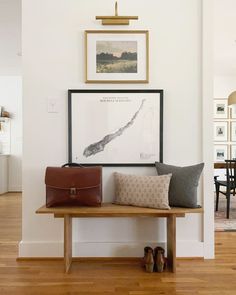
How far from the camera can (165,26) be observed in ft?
8.05

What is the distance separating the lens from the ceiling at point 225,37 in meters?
3.25

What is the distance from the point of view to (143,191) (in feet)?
7.22

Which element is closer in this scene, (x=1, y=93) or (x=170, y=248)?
(x=170, y=248)

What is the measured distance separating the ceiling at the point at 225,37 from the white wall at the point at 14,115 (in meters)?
4.18

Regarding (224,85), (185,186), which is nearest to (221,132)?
(224,85)

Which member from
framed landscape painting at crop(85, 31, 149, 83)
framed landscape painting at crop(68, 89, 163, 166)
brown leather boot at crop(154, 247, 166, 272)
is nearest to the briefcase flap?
framed landscape painting at crop(68, 89, 163, 166)

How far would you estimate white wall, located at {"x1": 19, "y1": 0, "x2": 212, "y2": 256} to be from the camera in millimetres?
2432

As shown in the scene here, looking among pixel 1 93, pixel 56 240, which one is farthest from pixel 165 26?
pixel 1 93

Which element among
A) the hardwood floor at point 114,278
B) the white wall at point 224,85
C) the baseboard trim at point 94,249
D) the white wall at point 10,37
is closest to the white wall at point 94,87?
the baseboard trim at point 94,249

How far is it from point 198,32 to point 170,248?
188 centimetres

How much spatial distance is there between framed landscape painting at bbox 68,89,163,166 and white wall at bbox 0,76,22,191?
4022mm

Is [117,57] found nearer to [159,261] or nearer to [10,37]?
[159,261]

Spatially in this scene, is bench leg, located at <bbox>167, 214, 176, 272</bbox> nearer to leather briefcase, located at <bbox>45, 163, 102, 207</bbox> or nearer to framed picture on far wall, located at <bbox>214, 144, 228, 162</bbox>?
leather briefcase, located at <bbox>45, 163, 102, 207</bbox>

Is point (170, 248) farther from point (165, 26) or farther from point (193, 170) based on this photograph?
point (165, 26)
